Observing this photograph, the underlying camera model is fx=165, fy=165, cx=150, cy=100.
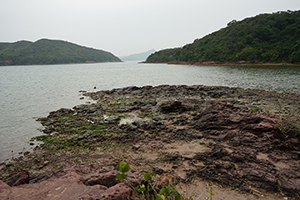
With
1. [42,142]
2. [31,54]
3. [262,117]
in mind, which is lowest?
[42,142]

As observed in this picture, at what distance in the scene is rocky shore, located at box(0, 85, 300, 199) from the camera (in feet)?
15.1

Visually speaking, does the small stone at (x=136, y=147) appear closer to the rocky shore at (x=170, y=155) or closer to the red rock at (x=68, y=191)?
the rocky shore at (x=170, y=155)

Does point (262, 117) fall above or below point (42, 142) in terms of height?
above

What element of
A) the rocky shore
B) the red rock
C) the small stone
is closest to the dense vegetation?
the rocky shore

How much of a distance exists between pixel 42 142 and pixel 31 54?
209 metres

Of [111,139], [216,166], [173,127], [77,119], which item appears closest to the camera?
[216,166]

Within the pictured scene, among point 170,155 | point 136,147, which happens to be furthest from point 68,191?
point 136,147

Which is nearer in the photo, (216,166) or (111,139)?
(216,166)

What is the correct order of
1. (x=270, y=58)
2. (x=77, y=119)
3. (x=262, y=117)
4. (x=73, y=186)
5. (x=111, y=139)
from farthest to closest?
(x=270, y=58) → (x=77, y=119) → (x=111, y=139) → (x=262, y=117) → (x=73, y=186)

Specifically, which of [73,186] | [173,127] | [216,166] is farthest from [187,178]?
[173,127]

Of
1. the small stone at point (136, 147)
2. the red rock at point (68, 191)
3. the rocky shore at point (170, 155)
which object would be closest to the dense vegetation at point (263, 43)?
the rocky shore at point (170, 155)

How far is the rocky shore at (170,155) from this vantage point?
15.1ft

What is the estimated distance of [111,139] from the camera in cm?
1048

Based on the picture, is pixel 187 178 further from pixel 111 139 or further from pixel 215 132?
pixel 111 139
